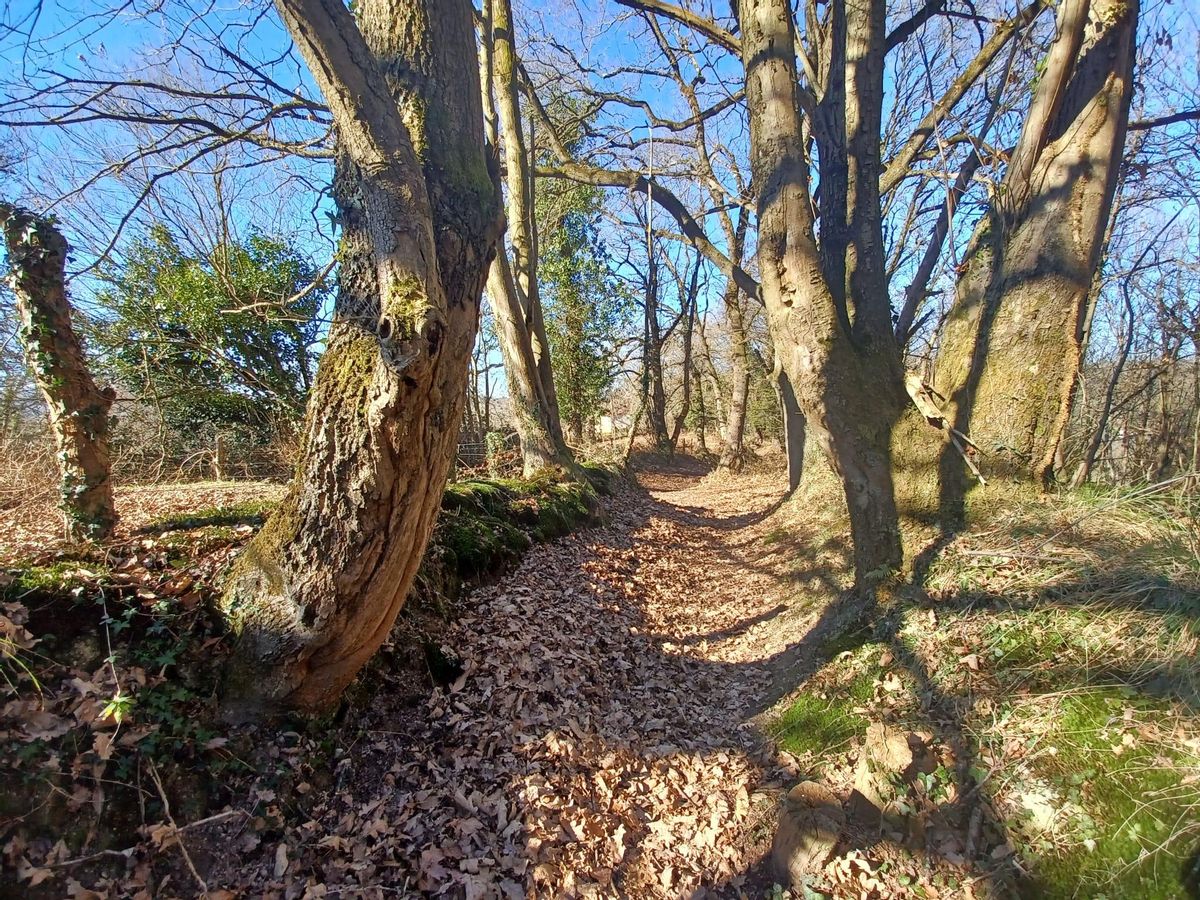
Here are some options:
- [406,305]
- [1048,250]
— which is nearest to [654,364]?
[1048,250]

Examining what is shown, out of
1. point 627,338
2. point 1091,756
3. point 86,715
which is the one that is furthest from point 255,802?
point 627,338

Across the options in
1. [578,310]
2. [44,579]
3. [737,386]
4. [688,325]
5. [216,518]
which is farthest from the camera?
[688,325]

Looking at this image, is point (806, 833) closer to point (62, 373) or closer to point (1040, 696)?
point (1040, 696)

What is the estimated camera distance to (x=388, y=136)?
7.54 feet

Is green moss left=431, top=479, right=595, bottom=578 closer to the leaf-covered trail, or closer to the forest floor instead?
the leaf-covered trail

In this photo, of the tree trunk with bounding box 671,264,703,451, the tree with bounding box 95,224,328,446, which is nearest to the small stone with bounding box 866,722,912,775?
the tree with bounding box 95,224,328,446

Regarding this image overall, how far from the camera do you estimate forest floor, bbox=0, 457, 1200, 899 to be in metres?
2.09

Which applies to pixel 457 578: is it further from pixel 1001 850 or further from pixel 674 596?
pixel 1001 850

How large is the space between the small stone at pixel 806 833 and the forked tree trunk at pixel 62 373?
3.86 metres

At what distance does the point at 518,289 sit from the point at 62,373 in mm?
6367

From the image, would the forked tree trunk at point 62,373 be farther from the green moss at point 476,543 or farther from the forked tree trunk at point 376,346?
the green moss at point 476,543

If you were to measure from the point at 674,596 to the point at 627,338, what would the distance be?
13.1m

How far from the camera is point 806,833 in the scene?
94.3 inches

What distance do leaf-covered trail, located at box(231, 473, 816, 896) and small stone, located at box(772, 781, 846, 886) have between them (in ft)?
0.54
